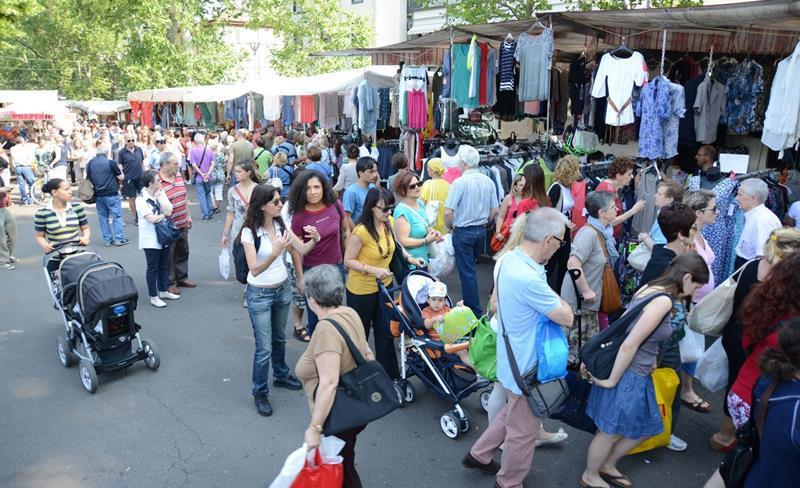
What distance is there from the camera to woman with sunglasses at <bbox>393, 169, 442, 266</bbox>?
17.7 feet

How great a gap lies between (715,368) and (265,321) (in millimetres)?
3332

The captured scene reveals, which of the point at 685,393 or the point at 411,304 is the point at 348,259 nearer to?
the point at 411,304

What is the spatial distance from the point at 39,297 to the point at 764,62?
32.7ft

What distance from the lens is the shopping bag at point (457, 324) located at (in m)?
4.42

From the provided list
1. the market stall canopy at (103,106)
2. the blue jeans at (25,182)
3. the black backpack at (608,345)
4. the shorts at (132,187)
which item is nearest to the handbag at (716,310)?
the black backpack at (608,345)

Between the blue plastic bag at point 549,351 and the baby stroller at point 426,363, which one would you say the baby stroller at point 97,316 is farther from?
the blue plastic bag at point 549,351

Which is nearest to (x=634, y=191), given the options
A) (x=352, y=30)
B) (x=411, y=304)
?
(x=411, y=304)

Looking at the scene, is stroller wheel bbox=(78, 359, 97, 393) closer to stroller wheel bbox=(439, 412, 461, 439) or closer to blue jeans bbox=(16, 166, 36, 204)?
stroller wheel bbox=(439, 412, 461, 439)

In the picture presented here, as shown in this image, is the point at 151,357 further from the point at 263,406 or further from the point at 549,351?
the point at 549,351

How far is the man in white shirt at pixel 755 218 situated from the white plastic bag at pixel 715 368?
4.95 feet

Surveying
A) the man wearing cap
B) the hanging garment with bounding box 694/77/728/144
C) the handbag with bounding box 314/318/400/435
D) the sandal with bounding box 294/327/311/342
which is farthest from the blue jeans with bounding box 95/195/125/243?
the hanging garment with bounding box 694/77/728/144

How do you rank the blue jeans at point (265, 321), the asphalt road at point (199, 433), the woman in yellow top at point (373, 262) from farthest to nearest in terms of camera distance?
the woman in yellow top at point (373, 262) < the blue jeans at point (265, 321) < the asphalt road at point (199, 433)

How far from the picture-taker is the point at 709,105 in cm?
723

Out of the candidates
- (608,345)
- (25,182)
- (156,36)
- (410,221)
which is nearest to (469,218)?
(410,221)
